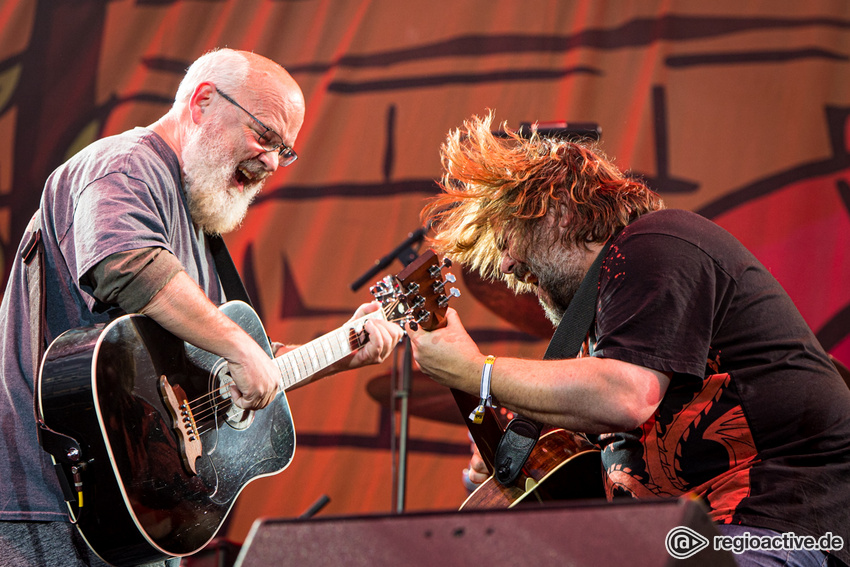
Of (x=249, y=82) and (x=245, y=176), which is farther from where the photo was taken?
(x=245, y=176)

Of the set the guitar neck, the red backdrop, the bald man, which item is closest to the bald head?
the bald man

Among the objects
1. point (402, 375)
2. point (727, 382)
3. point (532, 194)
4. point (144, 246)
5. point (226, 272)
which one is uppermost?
point (532, 194)

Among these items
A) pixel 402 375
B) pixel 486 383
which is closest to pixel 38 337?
pixel 486 383

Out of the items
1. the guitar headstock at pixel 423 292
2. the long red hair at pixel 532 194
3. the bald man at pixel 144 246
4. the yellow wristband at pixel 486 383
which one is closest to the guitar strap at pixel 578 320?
the long red hair at pixel 532 194

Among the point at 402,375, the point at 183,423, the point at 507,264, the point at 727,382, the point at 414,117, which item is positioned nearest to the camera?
the point at 727,382

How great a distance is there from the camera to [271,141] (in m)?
2.64

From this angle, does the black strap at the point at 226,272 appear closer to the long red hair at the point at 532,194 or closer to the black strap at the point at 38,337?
the black strap at the point at 38,337

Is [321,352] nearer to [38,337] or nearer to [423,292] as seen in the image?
[423,292]

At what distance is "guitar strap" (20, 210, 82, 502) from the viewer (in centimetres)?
193

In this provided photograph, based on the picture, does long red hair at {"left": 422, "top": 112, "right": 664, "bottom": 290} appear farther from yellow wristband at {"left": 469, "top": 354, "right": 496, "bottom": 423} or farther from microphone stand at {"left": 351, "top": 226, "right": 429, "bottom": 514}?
microphone stand at {"left": 351, "top": 226, "right": 429, "bottom": 514}

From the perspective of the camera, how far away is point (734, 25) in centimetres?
437

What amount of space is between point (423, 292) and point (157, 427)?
935 millimetres

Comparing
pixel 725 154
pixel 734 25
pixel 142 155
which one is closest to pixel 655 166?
pixel 725 154

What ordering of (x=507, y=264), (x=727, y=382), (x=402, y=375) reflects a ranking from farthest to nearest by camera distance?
(x=402, y=375) → (x=507, y=264) → (x=727, y=382)
